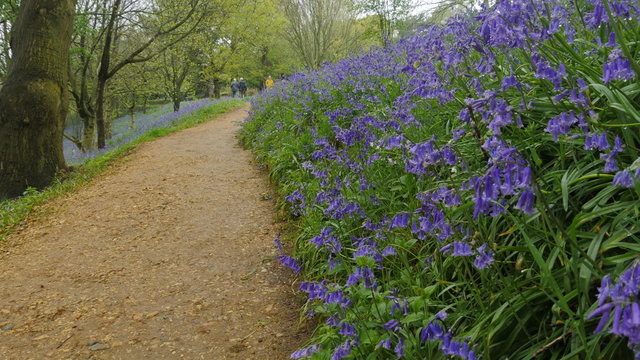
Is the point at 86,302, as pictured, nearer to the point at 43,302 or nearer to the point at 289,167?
the point at 43,302

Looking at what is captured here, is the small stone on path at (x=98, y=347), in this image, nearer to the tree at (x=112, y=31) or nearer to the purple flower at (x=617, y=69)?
the purple flower at (x=617, y=69)

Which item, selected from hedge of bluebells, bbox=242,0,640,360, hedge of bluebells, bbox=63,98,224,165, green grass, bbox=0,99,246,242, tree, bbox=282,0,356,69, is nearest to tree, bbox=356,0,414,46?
tree, bbox=282,0,356,69

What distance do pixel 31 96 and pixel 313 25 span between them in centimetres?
1666

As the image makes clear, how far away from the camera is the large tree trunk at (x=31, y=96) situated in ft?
24.6

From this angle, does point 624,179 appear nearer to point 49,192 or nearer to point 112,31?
point 49,192

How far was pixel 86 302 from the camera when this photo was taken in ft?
12.6

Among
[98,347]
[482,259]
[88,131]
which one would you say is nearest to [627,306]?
[482,259]

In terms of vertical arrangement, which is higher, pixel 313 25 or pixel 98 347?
pixel 313 25

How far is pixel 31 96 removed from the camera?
24.7 ft

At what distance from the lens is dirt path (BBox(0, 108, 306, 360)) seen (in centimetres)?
324

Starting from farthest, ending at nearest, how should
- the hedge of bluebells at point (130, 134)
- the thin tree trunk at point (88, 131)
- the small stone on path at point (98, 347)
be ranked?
1. the thin tree trunk at point (88, 131)
2. the hedge of bluebells at point (130, 134)
3. the small stone on path at point (98, 347)

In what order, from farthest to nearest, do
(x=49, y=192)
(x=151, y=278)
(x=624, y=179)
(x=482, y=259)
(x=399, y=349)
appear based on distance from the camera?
1. (x=49, y=192)
2. (x=151, y=278)
3. (x=399, y=349)
4. (x=482, y=259)
5. (x=624, y=179)

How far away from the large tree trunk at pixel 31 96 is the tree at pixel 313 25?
14.7 meters

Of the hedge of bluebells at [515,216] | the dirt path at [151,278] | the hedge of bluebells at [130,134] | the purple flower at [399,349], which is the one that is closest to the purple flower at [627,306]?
the hedge of bluebells at [515,216]
